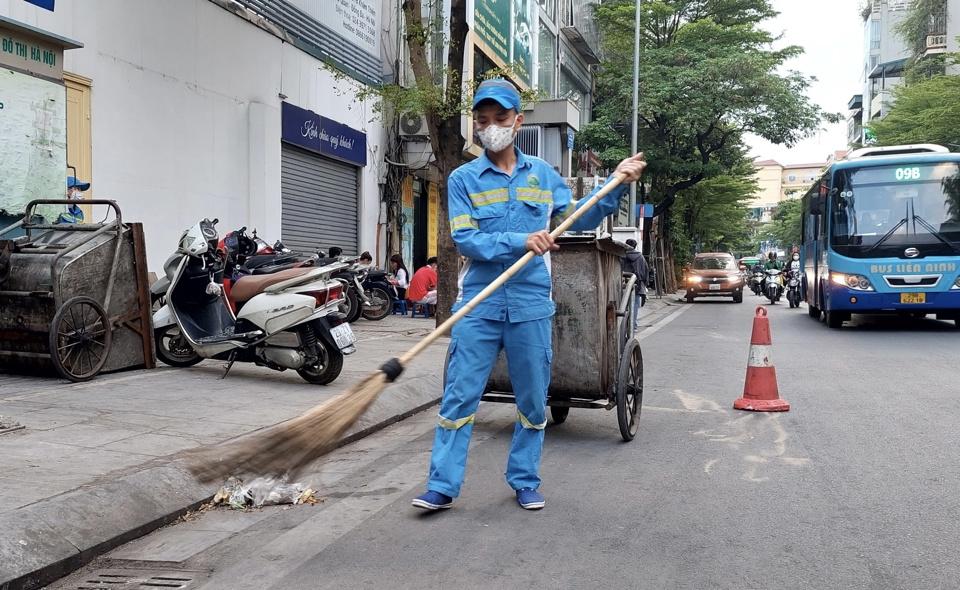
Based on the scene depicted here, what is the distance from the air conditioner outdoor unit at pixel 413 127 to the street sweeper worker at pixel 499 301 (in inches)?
571

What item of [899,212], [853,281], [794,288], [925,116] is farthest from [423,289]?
[925,116]

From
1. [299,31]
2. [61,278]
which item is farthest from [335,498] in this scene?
[299,31]

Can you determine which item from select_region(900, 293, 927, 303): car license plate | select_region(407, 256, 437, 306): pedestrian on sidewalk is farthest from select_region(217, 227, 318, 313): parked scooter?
select_region(900, 293, 927, 303): car license plate

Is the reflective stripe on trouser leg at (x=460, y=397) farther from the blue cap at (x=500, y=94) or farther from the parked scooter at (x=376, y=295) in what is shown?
the parked scooter at (x=376, y=295)

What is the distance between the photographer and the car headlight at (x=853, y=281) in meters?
14.2

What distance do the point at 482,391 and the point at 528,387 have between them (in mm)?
227

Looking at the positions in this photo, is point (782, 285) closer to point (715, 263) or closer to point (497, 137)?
point (715, 263)

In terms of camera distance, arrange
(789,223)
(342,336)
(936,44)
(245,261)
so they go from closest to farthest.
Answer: (342,336) → (245,261) → (936,44) → (789,223)

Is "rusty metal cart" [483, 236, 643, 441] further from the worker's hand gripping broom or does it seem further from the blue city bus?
the blue city bus

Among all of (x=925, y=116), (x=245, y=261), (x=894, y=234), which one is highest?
(x=925, y=116)

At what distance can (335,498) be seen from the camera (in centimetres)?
446

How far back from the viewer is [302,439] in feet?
→ 12.6

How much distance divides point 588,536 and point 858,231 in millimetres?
12242

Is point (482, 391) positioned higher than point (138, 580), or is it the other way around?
point (482, 391)
